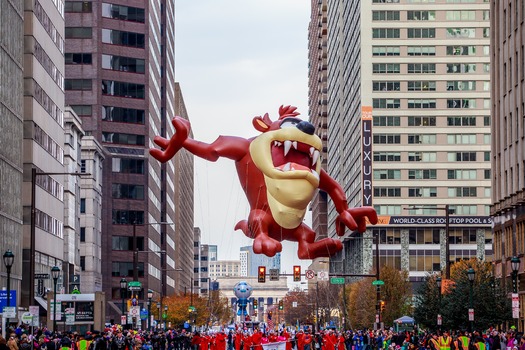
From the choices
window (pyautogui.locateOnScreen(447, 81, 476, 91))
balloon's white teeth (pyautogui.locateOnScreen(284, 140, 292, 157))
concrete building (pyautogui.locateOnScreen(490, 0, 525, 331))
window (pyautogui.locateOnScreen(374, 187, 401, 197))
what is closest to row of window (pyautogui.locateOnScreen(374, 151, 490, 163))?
window (pyautogui.locateOnScreen(374, 187, 401, 197))

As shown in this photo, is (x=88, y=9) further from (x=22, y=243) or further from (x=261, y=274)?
(x=261, y=274)

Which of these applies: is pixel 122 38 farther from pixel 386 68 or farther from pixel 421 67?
pixel 421 67

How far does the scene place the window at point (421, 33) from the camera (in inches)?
5251

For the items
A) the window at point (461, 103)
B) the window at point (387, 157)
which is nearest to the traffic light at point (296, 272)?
the window at point (387, 157)

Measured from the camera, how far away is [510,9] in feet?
243

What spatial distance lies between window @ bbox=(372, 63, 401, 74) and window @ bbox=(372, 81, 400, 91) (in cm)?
129

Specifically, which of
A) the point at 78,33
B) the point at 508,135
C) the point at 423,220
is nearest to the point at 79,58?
the point at 78,33

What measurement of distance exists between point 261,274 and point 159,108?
9590 cm

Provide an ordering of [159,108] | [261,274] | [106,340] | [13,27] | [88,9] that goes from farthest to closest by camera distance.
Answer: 1. [159,108]
2. [88,9]
3. [13,27]
4. [261,274]
5. [106,340]

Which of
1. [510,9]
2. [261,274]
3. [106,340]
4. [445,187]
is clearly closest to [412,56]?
[445,187]

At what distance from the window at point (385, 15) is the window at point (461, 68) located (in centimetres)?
835

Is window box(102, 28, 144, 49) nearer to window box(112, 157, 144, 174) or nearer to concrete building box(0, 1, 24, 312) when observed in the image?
window box(112, 157, 144, 174)

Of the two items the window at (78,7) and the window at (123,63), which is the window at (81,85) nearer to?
the window at (123,63)

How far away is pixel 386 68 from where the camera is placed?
133875 millimetres
